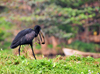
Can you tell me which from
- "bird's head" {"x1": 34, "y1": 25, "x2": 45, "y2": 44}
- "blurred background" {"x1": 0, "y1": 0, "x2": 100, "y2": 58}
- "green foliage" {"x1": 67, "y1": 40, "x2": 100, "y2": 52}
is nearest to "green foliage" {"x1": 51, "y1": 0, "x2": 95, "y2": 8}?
"blurred background" {"x1": 0, "y1": 0, "x2": 100, "y2": 58}

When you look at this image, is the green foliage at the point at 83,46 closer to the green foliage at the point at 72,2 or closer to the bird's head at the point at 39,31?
the green foliage at the point at 72,2

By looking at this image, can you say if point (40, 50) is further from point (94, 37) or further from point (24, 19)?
point (94, 37)

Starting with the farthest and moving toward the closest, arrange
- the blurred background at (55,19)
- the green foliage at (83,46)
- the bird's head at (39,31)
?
the green foliage at (83,46), the blurred background at (55,19), the bird's head at (39,31)

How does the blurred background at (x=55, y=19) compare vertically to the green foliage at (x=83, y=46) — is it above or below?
above

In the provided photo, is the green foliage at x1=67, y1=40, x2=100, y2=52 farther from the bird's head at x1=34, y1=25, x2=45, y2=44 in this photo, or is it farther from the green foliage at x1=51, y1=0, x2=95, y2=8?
the bird's head at x1=34, y1=25, x2=45, y2=44

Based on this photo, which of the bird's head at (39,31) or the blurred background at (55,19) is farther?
the blurred background at (55,19)

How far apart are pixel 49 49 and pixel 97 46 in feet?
17.1

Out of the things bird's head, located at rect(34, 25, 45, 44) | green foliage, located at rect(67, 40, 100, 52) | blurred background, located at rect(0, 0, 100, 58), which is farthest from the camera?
green foliage, located at rect(67, 40, 100, 52)

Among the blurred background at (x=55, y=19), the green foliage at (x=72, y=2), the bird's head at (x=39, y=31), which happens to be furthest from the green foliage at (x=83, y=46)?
the bird's head at (x=39, y=31)

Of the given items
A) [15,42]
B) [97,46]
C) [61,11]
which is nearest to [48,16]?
[61,11]

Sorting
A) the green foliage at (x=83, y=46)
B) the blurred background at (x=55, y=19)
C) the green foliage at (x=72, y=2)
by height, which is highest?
the green foliage at (x=72, y=2)

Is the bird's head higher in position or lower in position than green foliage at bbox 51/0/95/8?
lower

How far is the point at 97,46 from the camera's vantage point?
64.3 ft

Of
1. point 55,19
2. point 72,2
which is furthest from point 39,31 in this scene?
point 72,2
